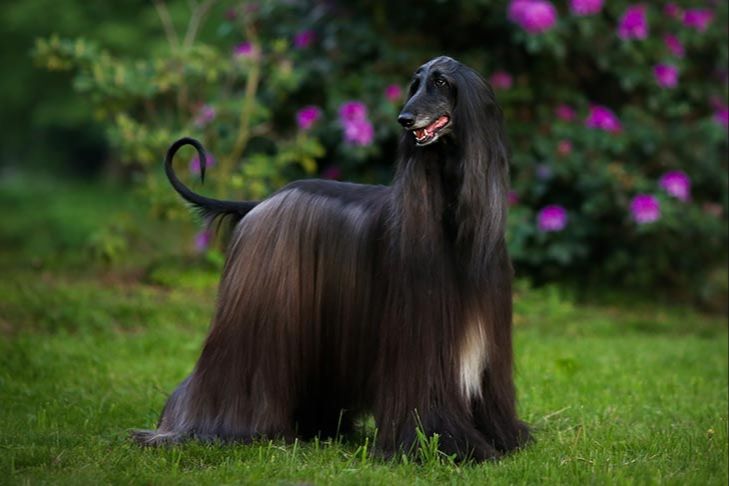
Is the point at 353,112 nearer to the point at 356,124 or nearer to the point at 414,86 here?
the point at 356,124

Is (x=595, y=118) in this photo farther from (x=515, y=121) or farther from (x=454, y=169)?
(x=454, y=169)

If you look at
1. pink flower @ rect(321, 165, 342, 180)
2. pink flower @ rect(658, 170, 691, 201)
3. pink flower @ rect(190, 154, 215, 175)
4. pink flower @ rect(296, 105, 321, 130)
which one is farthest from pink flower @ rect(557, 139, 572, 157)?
pink flower @ rect(190, 154, 215, 175)

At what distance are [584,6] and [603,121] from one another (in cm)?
92

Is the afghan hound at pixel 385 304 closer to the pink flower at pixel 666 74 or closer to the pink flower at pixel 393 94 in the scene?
the pink flower at pixel 393 94

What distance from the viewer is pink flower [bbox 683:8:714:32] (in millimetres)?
8845

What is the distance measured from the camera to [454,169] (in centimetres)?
406

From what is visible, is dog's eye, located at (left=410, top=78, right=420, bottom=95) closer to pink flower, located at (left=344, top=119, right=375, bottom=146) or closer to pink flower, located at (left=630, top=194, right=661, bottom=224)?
pink flower, located at (left=344, top=119, right=375, bottom=146)

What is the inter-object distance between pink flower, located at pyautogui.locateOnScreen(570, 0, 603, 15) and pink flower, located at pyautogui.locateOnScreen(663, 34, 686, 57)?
2.61 ft

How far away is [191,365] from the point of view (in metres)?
6.56

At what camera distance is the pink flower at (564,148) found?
28.2ft

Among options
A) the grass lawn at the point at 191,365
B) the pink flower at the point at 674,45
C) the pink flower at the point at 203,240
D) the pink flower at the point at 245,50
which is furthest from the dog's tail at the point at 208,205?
the pink flower at the point at 674,45

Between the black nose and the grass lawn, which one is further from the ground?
the black nose

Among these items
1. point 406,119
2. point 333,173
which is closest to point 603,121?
point 333,173

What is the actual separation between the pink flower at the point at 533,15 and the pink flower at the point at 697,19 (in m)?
1.36
